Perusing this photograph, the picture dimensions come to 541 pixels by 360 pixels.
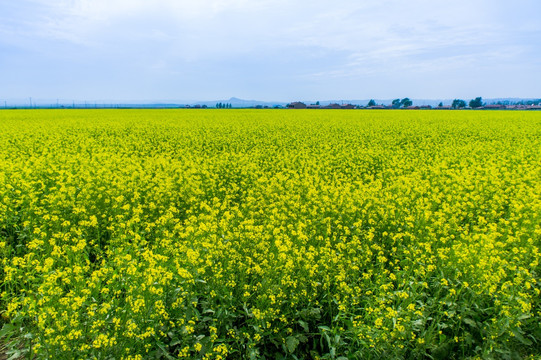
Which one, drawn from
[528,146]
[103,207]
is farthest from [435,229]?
[528,146]

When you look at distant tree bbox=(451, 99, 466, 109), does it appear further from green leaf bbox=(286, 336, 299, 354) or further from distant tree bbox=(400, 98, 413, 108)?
green leaf bbox=(286, 336, 299, 354)

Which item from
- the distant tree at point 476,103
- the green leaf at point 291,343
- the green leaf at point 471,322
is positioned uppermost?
the distant tree at point 476,103

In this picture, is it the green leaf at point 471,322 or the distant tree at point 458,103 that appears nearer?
the green leaf at point 471,322

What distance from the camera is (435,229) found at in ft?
20.2

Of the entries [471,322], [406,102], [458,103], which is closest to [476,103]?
[458,103]

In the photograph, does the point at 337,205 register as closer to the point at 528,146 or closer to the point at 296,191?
the point at 296,191

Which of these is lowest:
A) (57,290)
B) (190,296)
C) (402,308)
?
(402,308)

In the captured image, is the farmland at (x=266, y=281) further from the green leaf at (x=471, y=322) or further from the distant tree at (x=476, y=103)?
the distant tree at (x=476, y=103)

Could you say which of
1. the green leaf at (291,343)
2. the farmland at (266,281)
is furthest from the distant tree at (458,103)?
the green leaf at (291,343)

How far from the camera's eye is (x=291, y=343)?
3.47m

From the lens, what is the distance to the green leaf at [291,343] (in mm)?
3407

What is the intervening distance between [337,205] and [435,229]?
70.9 inches

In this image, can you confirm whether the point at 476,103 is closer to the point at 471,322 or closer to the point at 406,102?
the point at 406,102

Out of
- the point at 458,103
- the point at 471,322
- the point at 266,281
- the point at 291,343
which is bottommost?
the point at 291,343
